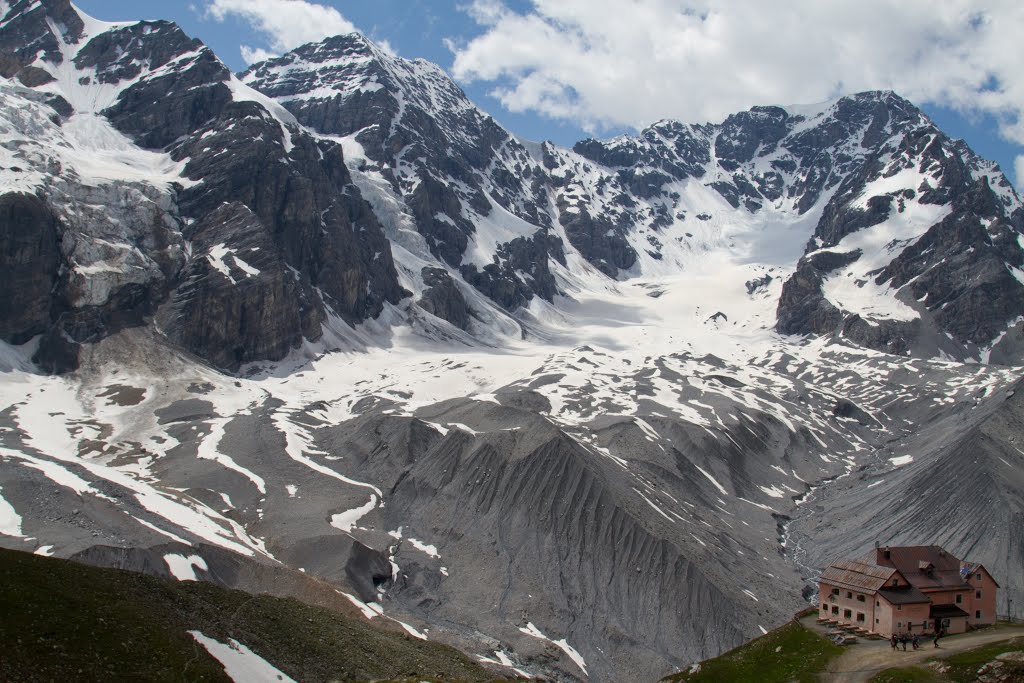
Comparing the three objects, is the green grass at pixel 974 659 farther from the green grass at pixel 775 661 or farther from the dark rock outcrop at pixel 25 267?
the dark rock outcrop at pixel 25 267

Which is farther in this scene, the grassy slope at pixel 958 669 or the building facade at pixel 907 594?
the building facade at pixel 907 594

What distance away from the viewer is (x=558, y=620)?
91.3m

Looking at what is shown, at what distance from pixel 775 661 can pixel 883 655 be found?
5.13 m

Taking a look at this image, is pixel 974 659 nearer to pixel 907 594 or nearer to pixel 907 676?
pixel 907 676

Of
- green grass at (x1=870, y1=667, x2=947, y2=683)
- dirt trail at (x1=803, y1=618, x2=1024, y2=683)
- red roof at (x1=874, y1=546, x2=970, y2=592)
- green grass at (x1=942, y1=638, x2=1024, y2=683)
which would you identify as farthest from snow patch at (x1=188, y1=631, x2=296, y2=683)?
red roof at (x1=874, y1=546, x2=970, y2=592)

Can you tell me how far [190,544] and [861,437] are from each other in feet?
451

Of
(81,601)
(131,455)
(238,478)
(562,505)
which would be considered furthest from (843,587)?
(131,455)

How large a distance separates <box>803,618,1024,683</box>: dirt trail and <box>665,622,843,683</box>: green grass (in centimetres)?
74

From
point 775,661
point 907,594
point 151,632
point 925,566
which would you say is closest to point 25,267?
point 151,632

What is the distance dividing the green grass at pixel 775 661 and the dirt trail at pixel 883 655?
29.3 inches

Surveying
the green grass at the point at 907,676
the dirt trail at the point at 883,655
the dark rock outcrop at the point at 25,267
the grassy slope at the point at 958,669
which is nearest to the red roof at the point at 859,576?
the dirt trail at the point at 883,655

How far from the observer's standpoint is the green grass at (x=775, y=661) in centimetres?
4381

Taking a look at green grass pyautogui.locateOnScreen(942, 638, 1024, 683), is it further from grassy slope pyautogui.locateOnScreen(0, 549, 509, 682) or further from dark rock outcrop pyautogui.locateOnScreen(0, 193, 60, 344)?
dark rock outcrop pyautogui.locateOnScreen(0, 193, 60, 344)

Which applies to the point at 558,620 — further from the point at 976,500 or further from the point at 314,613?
the point at 976,500
